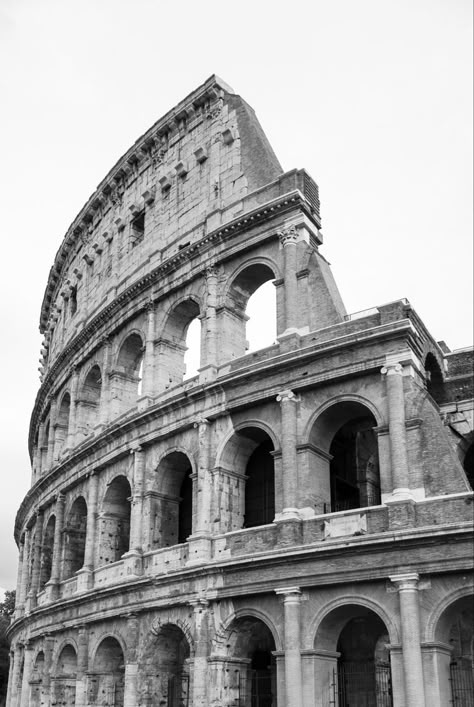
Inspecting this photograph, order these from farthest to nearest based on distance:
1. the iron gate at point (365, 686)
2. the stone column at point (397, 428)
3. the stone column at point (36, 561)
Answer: the stone column at point (36, 561) < the iron gate at point (365, 686) < the stone column at point (397, 428)

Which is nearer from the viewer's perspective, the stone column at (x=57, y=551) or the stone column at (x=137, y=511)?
the stone column at (x=137, y=511)

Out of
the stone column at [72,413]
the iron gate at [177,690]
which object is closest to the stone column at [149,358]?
the stone column at [72,413]

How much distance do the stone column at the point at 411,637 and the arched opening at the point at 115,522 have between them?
9.38 m

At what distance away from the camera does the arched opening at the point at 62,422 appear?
28078 mm

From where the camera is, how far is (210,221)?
2144cm

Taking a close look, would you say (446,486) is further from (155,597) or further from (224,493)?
(155,597)

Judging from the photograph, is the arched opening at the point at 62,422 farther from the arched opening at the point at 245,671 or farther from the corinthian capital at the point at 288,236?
the arched opening at the point at 245,671

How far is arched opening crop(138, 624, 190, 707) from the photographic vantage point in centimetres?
1814

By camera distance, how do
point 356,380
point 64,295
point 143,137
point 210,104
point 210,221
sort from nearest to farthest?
point 356,380 < point 210,221 < point 210,104 < point 143,137 < point 64,295

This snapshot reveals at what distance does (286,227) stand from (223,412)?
460 centimetres

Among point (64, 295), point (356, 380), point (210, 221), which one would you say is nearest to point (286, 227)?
point (210, 221)

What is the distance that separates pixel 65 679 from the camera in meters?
22.2

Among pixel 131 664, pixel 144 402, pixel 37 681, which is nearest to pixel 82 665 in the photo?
pixel 131 664

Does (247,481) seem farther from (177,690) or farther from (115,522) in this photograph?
(177,690)
